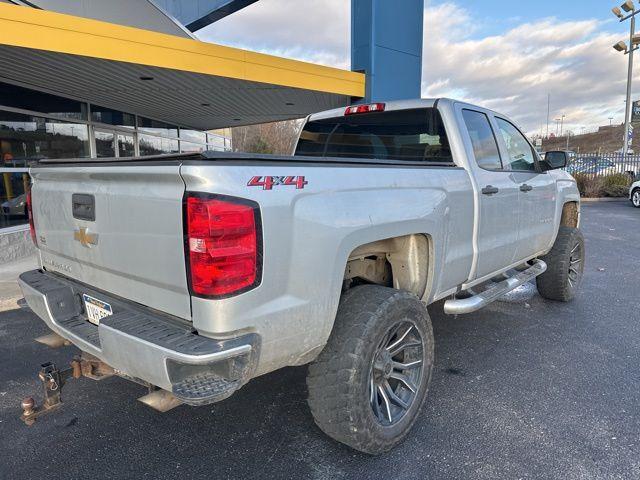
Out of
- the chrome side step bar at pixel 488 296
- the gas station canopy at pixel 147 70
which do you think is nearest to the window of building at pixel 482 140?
the chrome side step bar at pixel 488 296

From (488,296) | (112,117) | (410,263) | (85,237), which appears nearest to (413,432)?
(410,263)

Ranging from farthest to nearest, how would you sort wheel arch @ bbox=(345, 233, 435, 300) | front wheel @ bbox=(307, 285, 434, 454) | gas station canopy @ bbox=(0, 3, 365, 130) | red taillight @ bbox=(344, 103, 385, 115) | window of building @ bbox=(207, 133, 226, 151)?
window of building @ bbox=(207, 133, 226, 151) → gas station canopy @ bbox=(0, 3, 365, 130) → red taillight @ bbox=(344, 103, 385, 115) → wheel arch @ bbox=(345, 233, 435, 300) → front wheel @ bbox=(307, 285, 434, 454)

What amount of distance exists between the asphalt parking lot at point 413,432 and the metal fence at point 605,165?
65.9 feet

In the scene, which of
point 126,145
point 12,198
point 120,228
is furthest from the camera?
point 126,145

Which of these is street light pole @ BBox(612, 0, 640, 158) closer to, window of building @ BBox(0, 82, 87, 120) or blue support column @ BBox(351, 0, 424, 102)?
blue support column @ BBox(351, 0, 424, 102)

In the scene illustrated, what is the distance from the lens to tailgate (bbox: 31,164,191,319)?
6.59 ft

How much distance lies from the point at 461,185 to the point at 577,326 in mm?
2569

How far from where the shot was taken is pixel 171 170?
1.94 m

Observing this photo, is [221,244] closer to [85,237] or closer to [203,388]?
[203,388]

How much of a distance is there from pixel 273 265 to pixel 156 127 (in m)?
13.1

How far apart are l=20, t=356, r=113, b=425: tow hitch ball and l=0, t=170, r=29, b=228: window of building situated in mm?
6304

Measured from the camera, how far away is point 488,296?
11.9 feet

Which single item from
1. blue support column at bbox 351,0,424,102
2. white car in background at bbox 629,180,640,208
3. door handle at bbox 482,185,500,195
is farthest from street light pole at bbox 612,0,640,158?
door handle at bbox 482,185,500,195

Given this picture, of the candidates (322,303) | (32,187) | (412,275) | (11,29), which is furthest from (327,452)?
(11,29)
